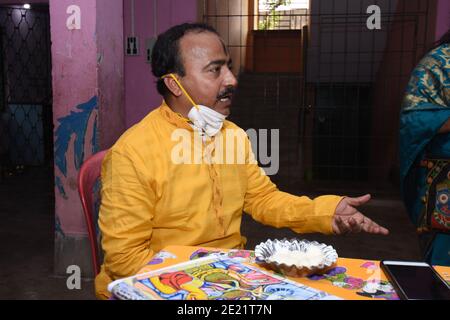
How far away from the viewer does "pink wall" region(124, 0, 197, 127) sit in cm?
474

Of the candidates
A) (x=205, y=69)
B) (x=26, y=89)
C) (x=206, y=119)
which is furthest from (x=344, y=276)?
(x=26, y=89)

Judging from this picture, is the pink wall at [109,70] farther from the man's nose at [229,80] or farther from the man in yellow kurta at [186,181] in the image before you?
the man's nose at [229,80]

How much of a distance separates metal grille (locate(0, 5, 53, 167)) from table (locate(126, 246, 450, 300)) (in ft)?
21.8

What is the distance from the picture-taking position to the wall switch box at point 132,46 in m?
4.80

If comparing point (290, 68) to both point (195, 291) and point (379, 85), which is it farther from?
point (195, 291)

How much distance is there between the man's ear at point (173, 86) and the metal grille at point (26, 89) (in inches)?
242

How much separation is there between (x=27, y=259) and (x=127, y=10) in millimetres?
2576

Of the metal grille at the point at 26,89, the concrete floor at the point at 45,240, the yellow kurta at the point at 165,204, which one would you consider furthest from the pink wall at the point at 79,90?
the metal grille at the point at 26,89

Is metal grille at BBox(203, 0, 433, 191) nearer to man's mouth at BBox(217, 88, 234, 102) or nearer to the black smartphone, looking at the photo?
man's mouth at BBox(217, 88, 234, 102)

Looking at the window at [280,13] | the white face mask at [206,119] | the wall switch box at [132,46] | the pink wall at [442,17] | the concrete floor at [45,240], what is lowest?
the concrete floor at [45,240]

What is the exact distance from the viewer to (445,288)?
1.07 meters

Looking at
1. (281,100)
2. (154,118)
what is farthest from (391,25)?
(154,118)

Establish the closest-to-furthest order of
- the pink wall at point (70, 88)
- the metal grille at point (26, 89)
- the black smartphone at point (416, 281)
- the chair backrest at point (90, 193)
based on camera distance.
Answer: the black smartphone at point (416, 281) < the chair backrest at point (90, 193) < the pink wall at point (70, 88) < the metal grille at point (26, 89)

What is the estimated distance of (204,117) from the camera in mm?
1743
